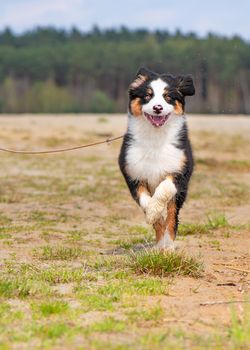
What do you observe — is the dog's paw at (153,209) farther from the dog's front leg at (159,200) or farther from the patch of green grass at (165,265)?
the patch of green grass at (165,265)

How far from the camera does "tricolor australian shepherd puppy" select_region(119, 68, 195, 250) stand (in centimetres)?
714

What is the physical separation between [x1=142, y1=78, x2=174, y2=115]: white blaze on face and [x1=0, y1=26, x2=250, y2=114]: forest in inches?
2330

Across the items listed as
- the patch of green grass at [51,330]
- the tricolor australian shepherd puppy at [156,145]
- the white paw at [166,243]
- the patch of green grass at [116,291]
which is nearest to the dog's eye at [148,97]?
the tricolor australian shepherd puppy at [156,145]

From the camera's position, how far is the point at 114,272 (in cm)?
664

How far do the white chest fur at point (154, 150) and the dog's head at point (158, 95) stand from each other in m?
0.12

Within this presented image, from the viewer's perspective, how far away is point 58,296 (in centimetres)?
580

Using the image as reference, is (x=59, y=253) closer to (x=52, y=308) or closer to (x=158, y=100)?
(x=158, y=100)

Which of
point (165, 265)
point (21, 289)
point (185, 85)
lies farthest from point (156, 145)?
point (21, 289)

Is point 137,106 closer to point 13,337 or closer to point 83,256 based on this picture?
point 83,256

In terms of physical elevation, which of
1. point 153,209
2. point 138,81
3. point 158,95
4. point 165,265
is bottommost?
point 165,265

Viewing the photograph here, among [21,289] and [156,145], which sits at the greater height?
[156,145]

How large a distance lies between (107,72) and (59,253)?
82579mm

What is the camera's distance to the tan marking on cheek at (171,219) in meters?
7.53

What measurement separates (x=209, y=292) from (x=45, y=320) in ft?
4.91
